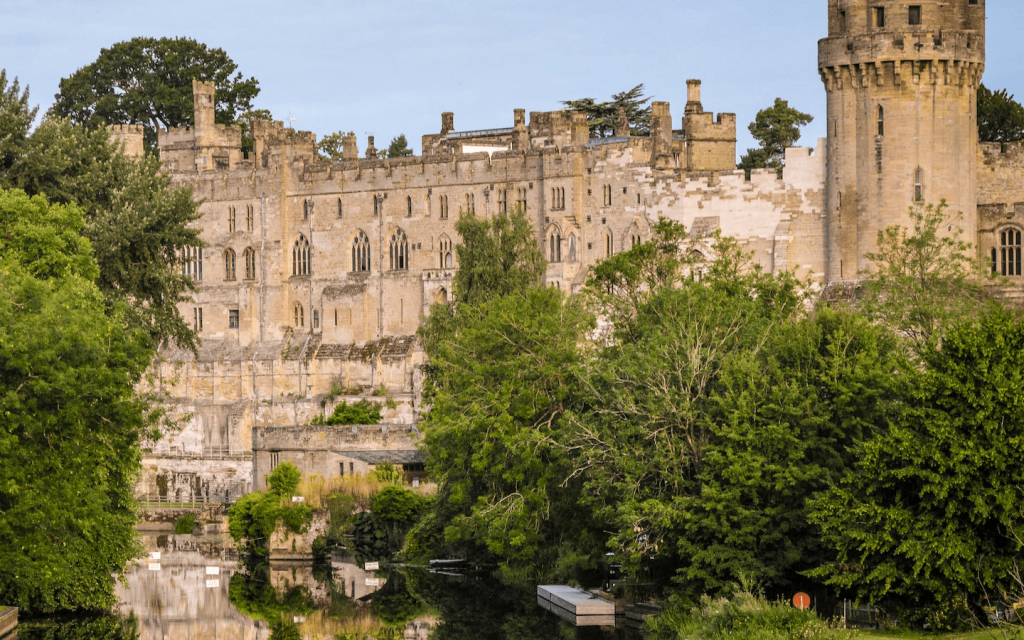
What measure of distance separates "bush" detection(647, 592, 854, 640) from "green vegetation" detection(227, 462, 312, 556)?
24.4 meters

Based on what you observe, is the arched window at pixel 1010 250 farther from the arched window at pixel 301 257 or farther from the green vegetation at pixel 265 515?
the arched window at pixel 301 257

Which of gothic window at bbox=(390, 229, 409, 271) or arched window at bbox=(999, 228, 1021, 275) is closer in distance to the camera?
arched window at bbox=(999, 228, 1021, 275)

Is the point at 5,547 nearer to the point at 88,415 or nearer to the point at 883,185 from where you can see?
the point at 88,415

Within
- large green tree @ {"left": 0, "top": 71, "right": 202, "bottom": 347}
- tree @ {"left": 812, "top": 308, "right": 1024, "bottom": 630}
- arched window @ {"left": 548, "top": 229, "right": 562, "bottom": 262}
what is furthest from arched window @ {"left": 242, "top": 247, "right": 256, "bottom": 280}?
tree @ {"left": 812, "top": 308, "right": 1024, "bottom": 630}

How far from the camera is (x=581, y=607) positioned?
49.6 meters

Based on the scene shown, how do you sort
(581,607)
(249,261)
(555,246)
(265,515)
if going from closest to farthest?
(581,607)
(265,515)
(555,246)
(249,261)

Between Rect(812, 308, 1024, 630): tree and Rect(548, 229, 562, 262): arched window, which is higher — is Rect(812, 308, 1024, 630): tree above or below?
below

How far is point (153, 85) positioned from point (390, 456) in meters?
54.8

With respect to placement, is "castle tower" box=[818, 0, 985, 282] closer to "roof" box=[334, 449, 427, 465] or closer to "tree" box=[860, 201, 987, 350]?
"tree" box=[860, 201, 987, 350]

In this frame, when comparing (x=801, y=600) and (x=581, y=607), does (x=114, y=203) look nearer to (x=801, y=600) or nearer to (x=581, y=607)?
(x=581, y=607)

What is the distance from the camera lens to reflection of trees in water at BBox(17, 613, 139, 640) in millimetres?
47547

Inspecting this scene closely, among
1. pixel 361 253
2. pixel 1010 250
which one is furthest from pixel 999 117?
pixel 361 253

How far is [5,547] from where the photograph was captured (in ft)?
141

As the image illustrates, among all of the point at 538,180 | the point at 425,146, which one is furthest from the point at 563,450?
the point at 425,146
